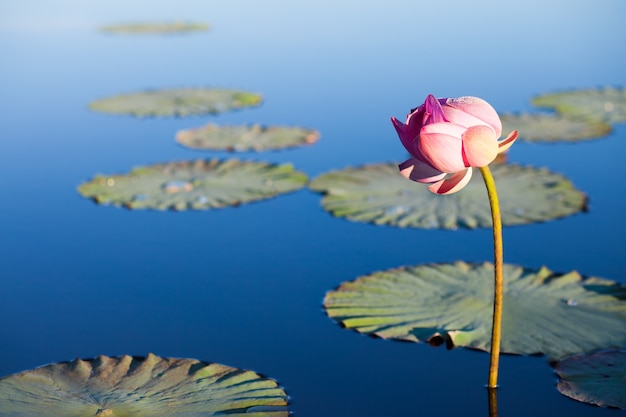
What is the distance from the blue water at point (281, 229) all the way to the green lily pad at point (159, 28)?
94 cm

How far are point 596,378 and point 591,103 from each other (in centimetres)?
287

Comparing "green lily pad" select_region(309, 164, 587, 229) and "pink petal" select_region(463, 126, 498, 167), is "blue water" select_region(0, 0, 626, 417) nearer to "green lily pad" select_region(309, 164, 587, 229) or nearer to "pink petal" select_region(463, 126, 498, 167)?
"green lily pad" select_region(309, 164, 587, 229)

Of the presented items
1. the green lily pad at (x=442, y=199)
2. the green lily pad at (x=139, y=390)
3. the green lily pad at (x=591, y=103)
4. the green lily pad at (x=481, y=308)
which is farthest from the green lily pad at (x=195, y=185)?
the green lily pad at (x=591, y=103)

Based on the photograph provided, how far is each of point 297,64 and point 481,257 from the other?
334 centimetres

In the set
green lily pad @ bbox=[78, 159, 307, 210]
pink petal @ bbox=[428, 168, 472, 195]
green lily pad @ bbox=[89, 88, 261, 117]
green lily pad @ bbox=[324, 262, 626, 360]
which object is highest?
green lily pad @ bbox=[89, 88, 261, 117]

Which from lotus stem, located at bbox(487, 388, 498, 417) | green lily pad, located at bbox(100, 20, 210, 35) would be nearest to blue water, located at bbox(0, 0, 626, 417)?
lotus stem, located at bbox(487, 388, 498, 417)

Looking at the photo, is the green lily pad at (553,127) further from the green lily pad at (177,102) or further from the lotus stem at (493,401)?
the lotus stem at (493,401)

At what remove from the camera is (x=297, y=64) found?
219 inches

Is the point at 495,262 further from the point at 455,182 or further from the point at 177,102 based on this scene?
the point at 177,102

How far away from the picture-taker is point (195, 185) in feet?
10.5

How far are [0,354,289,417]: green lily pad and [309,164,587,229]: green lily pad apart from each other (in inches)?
45.9

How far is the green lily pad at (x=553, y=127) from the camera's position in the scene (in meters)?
3.79

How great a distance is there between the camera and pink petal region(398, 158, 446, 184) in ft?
4.99

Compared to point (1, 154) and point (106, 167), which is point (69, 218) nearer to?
point (106, 167)
